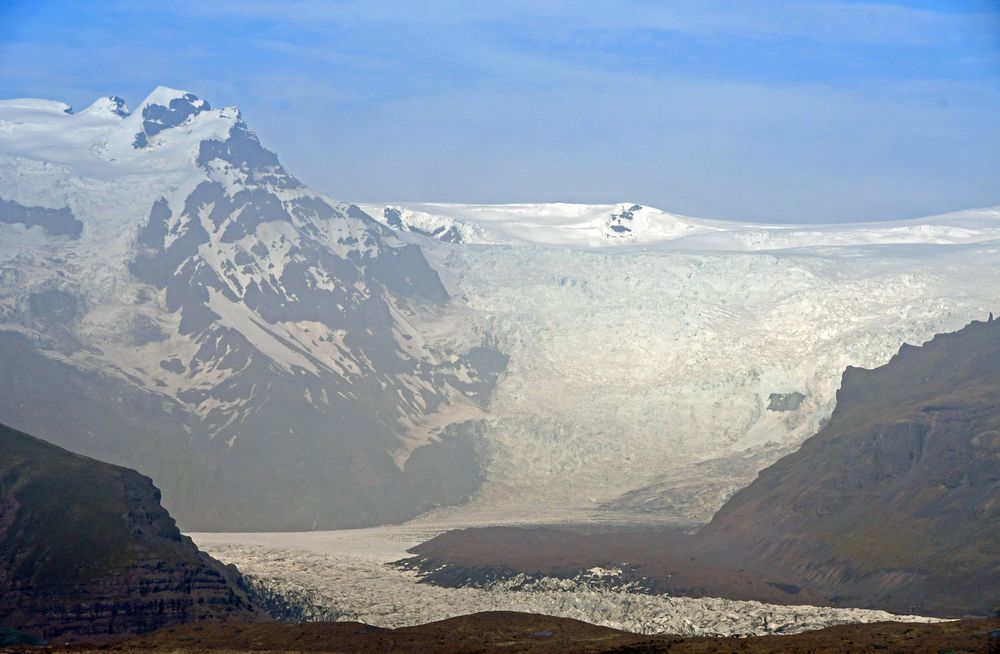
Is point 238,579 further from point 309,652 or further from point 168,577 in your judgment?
point 309,652

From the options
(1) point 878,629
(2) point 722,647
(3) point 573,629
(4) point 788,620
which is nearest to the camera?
(2) point 722,647

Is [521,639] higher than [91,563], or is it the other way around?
[91,563]

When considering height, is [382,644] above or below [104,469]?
below

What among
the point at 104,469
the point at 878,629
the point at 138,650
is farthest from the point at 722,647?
the point at 104,469

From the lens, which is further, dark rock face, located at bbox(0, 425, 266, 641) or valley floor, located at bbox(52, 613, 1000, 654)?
dark rock face, located at bbox(0, 425, 266, 641)

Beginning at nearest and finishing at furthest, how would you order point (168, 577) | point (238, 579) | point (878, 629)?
1. point (878, 629)
2. point (168, 577)
3. point (238, 579)

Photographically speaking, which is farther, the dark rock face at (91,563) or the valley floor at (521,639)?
the dark rock face at (91,563)

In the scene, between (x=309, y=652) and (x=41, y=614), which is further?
(x=41, y=614)

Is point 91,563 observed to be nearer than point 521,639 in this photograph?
No
